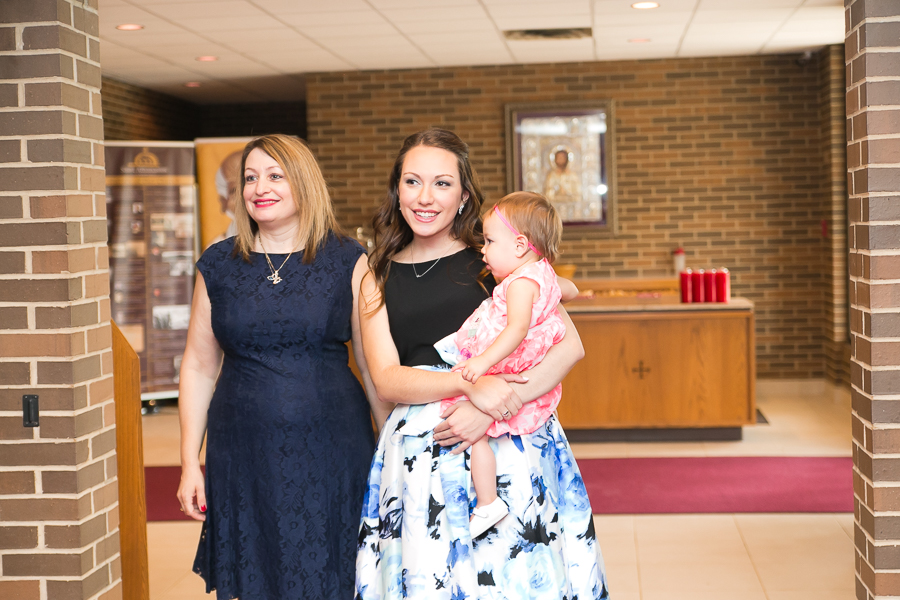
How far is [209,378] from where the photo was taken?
2.24m

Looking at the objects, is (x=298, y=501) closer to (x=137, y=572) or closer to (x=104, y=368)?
(x=104, y=368)

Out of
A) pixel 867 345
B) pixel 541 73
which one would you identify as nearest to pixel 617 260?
pixel 541 73

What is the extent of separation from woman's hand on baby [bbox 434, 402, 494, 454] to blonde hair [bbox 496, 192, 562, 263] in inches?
15.9

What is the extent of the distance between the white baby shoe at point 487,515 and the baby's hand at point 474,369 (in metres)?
0.28

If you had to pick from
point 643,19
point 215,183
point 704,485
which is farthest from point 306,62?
point 704,485

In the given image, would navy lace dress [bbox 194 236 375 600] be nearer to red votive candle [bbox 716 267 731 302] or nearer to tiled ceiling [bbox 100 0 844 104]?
tiled ceiling [bbox 100 0 844 104]

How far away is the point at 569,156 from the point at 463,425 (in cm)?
593

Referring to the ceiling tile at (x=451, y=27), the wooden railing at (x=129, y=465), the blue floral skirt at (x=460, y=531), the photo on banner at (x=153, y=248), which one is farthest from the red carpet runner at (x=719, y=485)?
the photo on banner at (x=153, y=248)

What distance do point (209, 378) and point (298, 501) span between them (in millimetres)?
400

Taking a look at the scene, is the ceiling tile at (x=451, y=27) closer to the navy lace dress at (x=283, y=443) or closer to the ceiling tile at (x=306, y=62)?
the ceiling tile at (x=306, y=62)

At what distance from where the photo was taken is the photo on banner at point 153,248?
7066 mm

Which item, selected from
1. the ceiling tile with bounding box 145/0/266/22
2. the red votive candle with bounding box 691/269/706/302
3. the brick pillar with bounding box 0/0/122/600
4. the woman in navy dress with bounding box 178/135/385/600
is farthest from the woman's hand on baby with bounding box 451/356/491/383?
the red votive candle with bounding box 691/269/706/302

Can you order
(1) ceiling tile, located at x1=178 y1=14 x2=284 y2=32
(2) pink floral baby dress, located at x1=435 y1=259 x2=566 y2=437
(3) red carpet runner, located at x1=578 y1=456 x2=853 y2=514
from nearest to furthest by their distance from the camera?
1. (2) pink floral baby dress, located at x1=435 y1=259 x2=566 y2=437
2. (3) red carpet runner, located at x1=578 y1=456 x2=853 y2=514
3. (1) ceiling tile, located at x1=178 y1=14 x2=284 y2=32

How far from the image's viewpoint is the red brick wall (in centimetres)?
742
